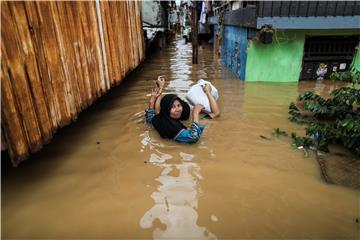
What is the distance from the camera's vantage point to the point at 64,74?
2.94 metres

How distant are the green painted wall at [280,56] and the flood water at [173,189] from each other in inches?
102

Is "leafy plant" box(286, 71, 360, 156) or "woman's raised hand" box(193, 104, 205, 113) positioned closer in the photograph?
"leafy plant" box(286, 71, 360, 156)

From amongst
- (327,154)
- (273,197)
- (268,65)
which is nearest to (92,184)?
(273,197)

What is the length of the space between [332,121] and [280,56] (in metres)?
2.73

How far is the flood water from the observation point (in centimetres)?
225

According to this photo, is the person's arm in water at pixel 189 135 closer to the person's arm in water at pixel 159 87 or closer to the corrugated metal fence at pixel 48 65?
the person's arm in water at pixel 159 87

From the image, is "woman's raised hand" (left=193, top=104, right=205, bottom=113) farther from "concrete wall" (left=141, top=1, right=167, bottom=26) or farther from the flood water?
"concrete wall" (left=141, top=1, right=167, bottom=26)

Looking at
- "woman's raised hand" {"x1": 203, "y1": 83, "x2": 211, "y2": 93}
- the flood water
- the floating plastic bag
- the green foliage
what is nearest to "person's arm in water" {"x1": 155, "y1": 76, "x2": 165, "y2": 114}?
the flood water

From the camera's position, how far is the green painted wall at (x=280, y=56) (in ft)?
20.7

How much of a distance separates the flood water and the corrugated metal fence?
0.54m

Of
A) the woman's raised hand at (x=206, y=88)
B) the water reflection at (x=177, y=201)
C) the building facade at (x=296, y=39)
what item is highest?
the building facade at (x=296, y=39)

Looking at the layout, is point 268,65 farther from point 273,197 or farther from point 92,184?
point 92,184

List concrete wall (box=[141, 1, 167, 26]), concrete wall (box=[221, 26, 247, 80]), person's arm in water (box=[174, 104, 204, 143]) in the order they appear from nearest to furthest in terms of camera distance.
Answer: person's arm in water (box=[174, 104, 204, 143]) → concrete wall (box=[221, 26, 247, 80]) → concrete wall (box=[141, 1, 167, 26])

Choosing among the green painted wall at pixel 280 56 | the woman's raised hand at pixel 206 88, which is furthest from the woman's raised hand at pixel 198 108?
the green painted wall at pixel 280 56
